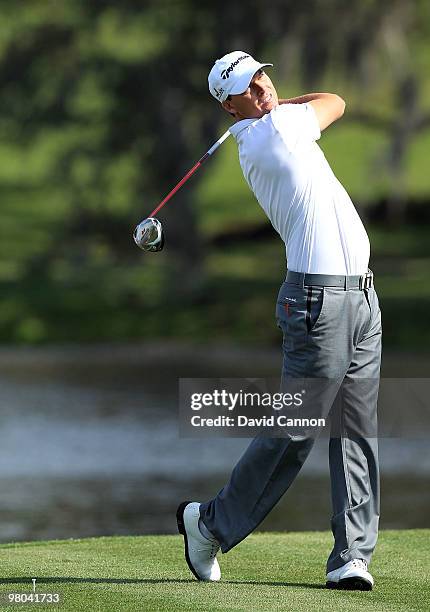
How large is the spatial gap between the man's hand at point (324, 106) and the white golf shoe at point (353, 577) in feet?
5.40

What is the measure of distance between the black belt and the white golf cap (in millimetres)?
720

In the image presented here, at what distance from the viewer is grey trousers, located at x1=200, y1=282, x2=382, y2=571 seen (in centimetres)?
564

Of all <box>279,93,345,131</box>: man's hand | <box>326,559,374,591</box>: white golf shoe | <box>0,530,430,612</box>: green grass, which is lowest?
<box>0,530,430,612</box>: green grass

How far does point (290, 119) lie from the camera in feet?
18.6

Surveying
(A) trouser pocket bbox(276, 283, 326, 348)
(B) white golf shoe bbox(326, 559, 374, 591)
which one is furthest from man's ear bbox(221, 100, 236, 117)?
(B) white golf shoe bbox(326, 559, 374, 591)

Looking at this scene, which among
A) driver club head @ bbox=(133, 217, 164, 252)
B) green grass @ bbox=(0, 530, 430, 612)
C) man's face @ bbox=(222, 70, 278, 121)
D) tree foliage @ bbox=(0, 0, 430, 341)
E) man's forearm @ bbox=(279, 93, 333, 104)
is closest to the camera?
green grass @ bbox=(0, 530, 430, 612)

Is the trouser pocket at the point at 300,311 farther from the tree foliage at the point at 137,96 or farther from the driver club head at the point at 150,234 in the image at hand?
the tree foliage at the point at 137,96

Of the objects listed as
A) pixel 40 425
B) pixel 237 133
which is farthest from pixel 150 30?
pixel 237 133

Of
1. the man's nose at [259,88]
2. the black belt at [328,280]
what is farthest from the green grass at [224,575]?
the man's nose at [259,88]

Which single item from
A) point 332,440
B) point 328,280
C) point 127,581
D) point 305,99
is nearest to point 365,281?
point 328,280

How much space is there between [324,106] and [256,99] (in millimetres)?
267

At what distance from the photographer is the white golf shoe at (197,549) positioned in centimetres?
583

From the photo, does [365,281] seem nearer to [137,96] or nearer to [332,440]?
[332,440]

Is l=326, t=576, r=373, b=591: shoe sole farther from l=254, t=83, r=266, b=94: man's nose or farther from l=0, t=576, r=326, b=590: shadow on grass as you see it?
l=254, t=83, r=266, b=94: man's nose
